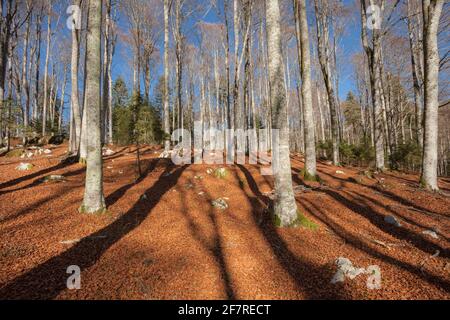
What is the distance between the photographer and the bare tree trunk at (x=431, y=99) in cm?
691

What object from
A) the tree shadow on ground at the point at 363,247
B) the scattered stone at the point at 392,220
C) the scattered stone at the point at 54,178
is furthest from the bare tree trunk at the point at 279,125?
the scattered stone at the point at 54,178

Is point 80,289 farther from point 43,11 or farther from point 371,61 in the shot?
point 43,11

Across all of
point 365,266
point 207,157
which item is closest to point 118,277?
point 365,266

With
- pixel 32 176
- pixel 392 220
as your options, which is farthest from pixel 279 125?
pixel 32 176

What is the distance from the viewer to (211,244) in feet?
13.1

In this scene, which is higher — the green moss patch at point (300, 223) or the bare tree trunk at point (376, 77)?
the bare tree trunk at point (376, 77)

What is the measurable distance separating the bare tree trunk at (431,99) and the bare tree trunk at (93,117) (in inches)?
366

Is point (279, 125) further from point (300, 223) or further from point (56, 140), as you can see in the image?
point (56, 140)

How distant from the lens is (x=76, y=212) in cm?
512

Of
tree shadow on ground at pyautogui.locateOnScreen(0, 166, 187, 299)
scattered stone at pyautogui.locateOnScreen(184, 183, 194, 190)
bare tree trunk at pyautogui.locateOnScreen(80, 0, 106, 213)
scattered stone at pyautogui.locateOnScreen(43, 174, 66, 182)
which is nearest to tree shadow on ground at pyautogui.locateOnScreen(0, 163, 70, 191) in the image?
scattered stone at pyautogui.locateOnScreen(43, 174, 66, 182)

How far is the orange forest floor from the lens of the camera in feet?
9.09

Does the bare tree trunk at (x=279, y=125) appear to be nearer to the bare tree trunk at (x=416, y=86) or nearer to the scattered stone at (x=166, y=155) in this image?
the scattered stone at (x=166, y=155)

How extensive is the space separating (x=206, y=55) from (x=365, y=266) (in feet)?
89.6

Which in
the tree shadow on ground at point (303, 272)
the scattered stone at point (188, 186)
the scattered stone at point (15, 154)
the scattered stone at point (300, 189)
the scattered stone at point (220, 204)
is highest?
the scattered stone at point (15, 154)
